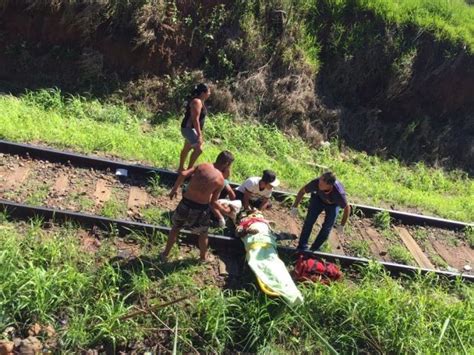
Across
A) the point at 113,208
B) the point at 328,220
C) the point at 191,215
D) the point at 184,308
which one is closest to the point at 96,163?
the point at 113,208

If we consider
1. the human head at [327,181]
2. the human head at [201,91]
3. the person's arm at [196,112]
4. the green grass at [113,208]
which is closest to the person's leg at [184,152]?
the person's arm at [196,112]

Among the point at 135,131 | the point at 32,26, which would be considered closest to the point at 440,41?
the point at 135,131

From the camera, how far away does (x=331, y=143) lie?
12.1 metres

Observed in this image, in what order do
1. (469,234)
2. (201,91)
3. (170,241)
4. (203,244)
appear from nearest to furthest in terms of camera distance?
(170,241) < (203,244) < (201,91) < (469,234)

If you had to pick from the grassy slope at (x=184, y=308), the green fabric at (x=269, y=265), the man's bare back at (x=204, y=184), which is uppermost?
the man's bare back at (x=204, y=184)

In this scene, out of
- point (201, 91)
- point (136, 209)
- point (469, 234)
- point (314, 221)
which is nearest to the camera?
point (136, 209)

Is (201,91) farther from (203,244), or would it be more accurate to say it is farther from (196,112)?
(203,244)

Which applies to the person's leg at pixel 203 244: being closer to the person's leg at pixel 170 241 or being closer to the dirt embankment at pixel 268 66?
the person's leg at pixel 170 241

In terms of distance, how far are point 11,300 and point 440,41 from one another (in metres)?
11.2

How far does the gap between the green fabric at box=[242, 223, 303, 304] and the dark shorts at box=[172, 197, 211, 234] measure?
80cm

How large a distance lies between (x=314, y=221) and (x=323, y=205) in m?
0.27

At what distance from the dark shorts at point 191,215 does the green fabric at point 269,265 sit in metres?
0.80

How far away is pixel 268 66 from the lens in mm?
11961

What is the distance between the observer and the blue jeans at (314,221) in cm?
794
